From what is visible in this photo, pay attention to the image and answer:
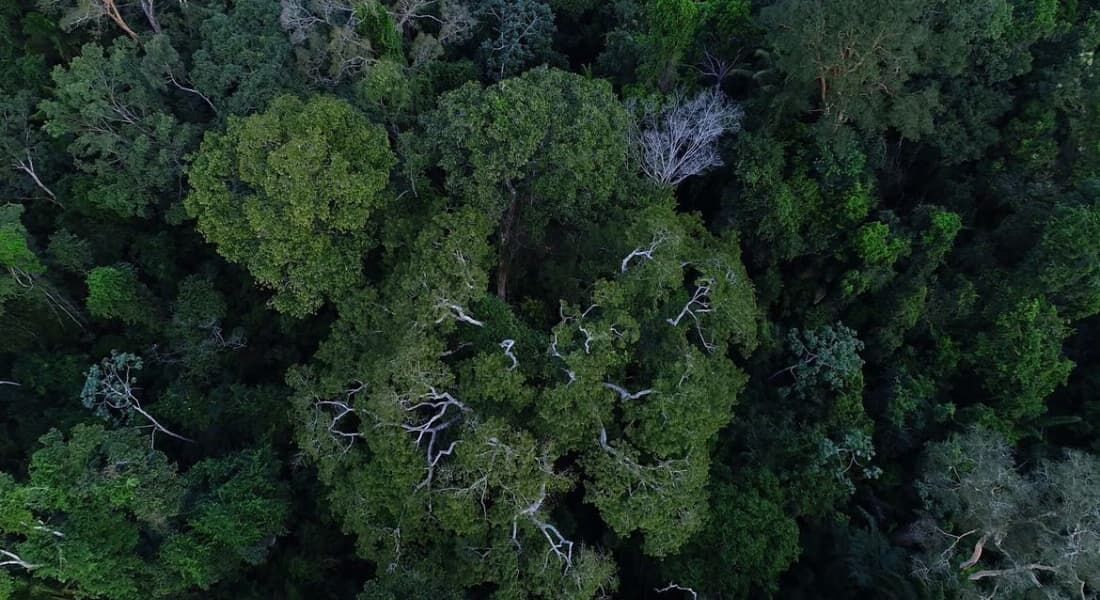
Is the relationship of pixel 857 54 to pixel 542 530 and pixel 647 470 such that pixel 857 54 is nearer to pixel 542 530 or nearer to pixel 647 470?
pixel 647 470

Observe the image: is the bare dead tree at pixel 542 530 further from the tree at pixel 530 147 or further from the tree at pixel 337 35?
the tree at pixel 337 35

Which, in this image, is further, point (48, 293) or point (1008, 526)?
point (48, 293)

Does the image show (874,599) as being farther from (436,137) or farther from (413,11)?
(413,11)

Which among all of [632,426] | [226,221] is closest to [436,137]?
[226,221]

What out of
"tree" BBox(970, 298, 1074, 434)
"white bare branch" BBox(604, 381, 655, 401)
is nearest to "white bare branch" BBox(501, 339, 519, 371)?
"white bare branch" BBox(604, 381, 655, 401)

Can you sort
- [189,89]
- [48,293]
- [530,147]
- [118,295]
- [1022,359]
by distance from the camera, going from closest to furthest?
[530,147]
[1022,359]
[118,295]
[48,293]
[189,89]

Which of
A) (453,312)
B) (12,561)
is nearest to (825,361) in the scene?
(453,312)
